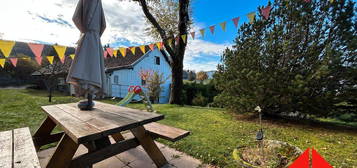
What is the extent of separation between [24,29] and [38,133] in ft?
12.3

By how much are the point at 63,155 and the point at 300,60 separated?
4407 millimetres

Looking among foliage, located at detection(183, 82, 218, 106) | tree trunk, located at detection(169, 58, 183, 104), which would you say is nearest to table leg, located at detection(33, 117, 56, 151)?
tree trunk, located at detection(169, 58, 183, 104)

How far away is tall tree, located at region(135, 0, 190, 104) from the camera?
5.66 meters

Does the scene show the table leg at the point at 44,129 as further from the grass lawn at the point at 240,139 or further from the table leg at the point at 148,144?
the grass lawn at the point at 240,139

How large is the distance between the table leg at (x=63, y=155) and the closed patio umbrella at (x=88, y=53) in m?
0.58

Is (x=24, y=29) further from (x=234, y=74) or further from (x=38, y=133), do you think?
(x=234, y=74)

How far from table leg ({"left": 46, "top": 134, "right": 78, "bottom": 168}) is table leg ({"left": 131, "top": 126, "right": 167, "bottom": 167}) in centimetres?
54

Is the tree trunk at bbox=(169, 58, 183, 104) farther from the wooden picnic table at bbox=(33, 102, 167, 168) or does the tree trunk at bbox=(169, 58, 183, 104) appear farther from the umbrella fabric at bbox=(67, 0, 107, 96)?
the wooden picnic table at bbox=(33, 102, 167, 168)

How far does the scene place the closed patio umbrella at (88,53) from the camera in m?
1.55

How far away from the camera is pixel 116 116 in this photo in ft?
4.83

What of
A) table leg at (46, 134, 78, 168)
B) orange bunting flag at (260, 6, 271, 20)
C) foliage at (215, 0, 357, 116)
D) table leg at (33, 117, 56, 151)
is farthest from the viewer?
orange bunting flag at (260, 6, 271, 20)

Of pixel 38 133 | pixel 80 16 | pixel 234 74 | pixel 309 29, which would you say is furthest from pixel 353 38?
pixel 38 133

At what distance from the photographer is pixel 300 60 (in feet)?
10.9

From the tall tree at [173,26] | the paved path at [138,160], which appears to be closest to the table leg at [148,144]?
the paved path at [138,160]
